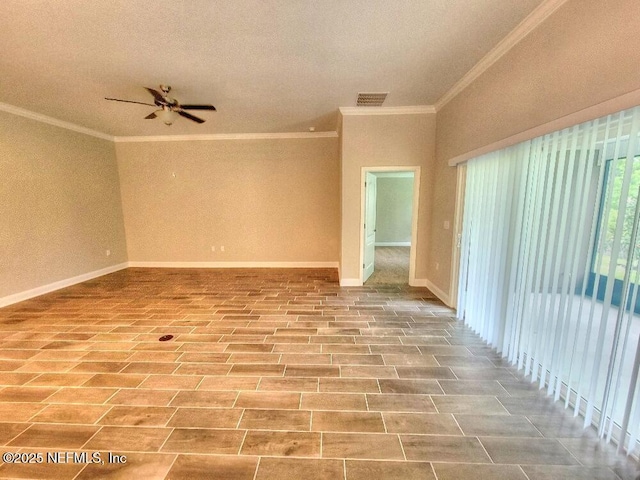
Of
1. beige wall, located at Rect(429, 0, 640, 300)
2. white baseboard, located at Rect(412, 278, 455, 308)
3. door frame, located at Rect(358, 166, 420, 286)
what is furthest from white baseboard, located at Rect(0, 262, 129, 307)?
beige wall, located at Rect(429, 0, 640, 300)

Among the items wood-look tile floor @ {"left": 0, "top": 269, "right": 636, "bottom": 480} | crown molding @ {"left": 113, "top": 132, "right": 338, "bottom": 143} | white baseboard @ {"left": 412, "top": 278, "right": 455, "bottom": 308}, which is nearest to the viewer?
wood-look tile floor @ {"left": 0, "top": 269, "right": 636, "bottom": 480}

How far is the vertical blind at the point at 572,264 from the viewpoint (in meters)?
1.39

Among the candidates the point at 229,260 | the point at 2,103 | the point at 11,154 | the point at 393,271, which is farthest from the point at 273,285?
the point at 2,103

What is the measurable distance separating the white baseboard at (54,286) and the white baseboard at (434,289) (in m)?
6.29

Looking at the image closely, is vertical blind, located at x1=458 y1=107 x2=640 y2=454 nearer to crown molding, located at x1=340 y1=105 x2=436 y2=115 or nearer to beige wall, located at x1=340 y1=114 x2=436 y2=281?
beige wall, located at x1=340 y1=114 x2=436 y2=281

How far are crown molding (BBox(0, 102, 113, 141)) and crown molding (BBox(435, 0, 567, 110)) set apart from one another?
6415mm

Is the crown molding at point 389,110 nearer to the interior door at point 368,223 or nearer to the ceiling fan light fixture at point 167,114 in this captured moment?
the interior door at point 368,223

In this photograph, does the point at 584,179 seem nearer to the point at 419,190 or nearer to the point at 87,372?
the point at 419,190

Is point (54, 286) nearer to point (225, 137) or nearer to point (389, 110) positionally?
point (225, 137)

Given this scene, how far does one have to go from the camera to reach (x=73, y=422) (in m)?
1.66

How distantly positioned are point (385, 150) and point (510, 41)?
198cm

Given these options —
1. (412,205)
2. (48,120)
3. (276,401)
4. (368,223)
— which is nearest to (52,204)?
(48,120)

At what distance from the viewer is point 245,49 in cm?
240

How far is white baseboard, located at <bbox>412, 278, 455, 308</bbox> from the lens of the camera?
11.7 feet
